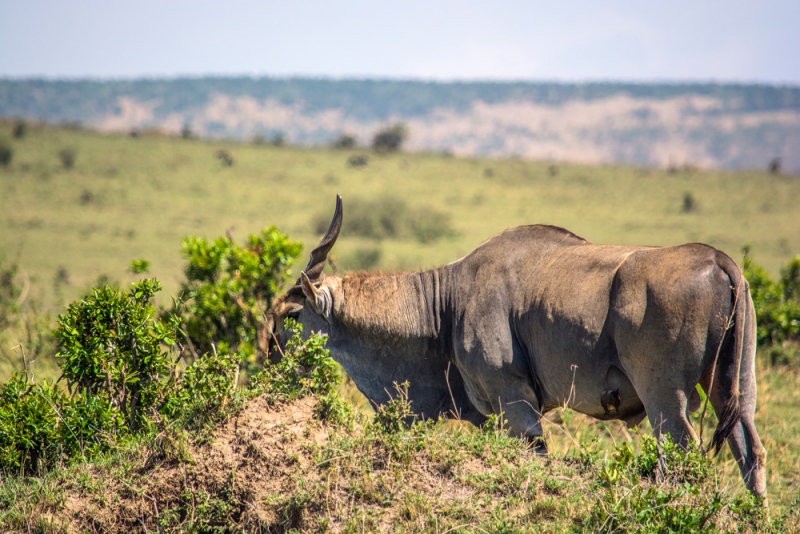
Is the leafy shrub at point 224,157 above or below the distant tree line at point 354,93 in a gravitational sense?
below

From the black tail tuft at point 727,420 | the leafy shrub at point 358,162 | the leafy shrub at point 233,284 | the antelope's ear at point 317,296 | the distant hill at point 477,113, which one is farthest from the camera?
the distant hill at point 477,113

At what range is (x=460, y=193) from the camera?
33812mm

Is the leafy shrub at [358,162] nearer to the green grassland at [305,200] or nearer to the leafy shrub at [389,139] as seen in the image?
the green grassland at [305,200]

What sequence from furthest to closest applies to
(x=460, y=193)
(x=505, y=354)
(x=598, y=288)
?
(x=460, y=193) < (x=505, y=354) < (x=598, y=288)

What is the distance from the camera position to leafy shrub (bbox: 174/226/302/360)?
280 inches

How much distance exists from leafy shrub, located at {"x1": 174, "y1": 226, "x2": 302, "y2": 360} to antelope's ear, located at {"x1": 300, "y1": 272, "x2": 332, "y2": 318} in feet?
4.33

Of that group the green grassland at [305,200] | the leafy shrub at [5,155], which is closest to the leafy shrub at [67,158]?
the green grassland at [305,200]

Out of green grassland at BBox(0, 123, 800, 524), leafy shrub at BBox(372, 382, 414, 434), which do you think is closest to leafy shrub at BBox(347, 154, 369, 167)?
green grassland at BBox(0, 123, 800, 524)

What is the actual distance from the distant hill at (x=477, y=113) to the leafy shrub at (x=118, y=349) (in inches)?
4444

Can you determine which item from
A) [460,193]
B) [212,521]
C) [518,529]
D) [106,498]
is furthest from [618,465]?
[460,193]

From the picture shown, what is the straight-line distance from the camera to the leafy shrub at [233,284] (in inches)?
280

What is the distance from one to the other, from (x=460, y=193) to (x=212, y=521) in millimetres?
30182

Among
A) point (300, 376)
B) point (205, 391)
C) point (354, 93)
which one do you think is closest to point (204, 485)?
point (205, 391)

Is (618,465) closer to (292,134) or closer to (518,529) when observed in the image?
(518,529)
